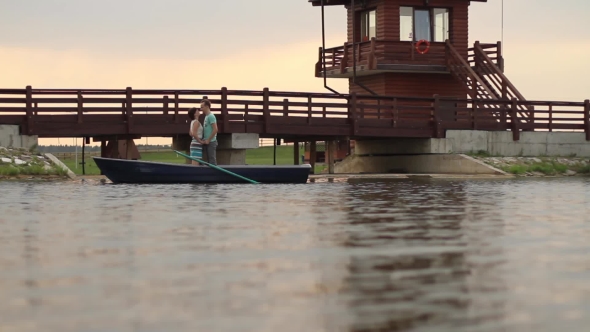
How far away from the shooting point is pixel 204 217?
14445 mm

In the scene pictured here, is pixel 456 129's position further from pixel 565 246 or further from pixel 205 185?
pixel 565 246

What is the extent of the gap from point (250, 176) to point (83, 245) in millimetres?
16406

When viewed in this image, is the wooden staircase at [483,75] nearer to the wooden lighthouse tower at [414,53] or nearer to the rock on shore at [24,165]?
the wooden lighthouse tower at [414,53]

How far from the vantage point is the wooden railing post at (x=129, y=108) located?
33.2 metres

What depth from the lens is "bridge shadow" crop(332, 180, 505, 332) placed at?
6.32 meters

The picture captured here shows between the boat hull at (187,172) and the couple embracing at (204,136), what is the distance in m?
0.36

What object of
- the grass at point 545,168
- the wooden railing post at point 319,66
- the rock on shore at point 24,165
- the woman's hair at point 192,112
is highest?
the wooden railing post at point 319,66

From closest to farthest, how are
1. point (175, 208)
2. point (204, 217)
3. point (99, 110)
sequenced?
point (204, 217)
point (175, 208)
point (99, 110)

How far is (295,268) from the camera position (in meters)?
8.63

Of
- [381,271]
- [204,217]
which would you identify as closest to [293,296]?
[381,271]

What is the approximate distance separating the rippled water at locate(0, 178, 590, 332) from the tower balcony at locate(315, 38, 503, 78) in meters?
26.5

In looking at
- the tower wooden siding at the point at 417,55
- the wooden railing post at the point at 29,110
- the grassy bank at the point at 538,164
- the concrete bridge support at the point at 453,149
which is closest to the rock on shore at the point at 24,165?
the wooden railing post at the point at 29,110

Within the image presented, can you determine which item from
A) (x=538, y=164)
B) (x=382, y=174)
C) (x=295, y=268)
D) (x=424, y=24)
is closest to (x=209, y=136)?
(x=382, y=174)

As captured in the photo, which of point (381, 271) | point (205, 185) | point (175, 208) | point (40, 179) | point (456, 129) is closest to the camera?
point (381, 271)
